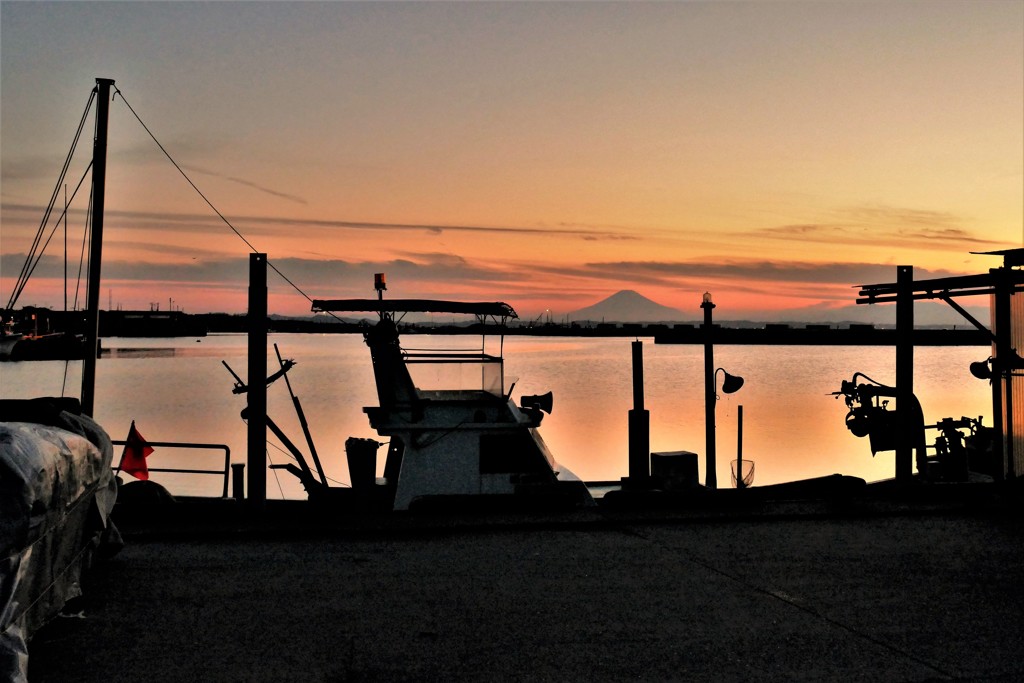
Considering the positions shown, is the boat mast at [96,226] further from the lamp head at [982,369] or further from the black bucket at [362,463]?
the lamp head at [982,369]

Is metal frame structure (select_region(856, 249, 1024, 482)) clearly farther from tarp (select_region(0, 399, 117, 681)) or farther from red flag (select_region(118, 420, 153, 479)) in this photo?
red flag (select_region(118, 420, 153, 479))

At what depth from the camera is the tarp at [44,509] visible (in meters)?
5.71

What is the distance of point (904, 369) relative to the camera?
12.6 metres

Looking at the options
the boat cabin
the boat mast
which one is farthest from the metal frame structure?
the boat mast

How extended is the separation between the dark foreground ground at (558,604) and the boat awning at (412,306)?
5.09 m

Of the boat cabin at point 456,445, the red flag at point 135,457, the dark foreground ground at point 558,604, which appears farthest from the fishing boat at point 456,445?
the red flag at point 135,457

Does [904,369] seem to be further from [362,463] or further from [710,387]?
[710,387]

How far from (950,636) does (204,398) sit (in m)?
74.8

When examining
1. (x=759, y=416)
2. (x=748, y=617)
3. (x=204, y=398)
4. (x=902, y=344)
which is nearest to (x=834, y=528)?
(x=902, y=344)

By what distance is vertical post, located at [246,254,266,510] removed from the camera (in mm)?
11453

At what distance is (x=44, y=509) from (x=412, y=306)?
31.4 feet

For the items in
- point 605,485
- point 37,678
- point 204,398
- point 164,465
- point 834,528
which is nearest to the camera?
point 37,678

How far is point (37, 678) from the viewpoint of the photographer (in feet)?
20.6

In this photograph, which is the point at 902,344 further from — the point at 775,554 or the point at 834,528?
the point at 775,554
